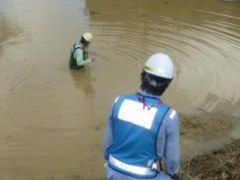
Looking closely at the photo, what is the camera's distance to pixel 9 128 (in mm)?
7156

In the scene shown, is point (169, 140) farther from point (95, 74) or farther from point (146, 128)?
point (95, 74)

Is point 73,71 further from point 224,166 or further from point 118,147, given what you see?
point 118,147

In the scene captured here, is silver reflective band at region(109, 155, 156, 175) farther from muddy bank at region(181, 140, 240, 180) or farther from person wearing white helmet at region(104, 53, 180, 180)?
muddy bank at region(181, 140, 240, 180)

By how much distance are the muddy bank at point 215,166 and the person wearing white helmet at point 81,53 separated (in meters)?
3.91

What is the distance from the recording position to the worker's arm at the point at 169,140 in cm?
338

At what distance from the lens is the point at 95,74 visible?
30.1ft

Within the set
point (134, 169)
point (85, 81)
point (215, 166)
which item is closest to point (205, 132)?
point (215, 166)

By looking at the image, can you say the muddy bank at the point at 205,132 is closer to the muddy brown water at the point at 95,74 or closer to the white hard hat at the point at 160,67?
the muddy brown water at the point at 95,74

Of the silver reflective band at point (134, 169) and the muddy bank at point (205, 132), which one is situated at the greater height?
the silver reflective band at point (134, 169)

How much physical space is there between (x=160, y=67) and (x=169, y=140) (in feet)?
2.04

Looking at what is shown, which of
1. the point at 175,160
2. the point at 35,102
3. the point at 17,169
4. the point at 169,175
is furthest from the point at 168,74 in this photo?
the point at 35,102

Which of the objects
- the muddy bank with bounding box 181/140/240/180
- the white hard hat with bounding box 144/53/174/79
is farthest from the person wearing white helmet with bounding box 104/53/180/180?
the muddy bank with bounding box 181/140/240/180

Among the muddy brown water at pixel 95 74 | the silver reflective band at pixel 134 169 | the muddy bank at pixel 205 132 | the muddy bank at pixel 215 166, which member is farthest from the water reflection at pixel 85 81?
the silver reflective band at pixel 134 169

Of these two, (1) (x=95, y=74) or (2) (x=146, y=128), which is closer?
(2) (x=146, y=128)
